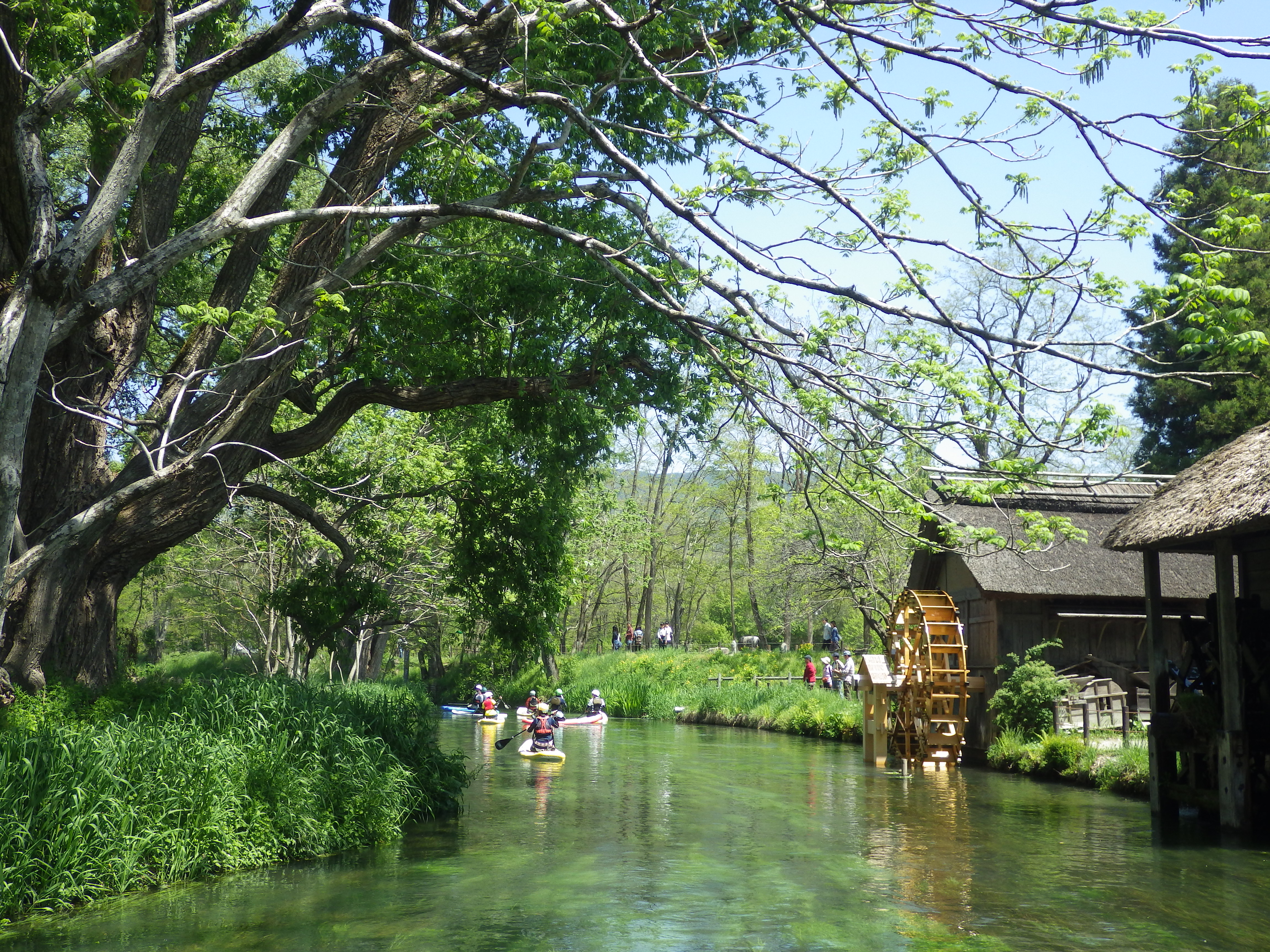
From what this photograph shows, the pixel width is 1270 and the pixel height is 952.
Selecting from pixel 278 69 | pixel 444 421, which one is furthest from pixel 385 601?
pixel 278 69

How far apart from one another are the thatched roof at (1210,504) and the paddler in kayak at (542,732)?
37.5 ft

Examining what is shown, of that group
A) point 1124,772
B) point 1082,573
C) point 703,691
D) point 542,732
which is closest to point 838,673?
point 703,691

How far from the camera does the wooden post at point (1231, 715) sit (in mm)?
11383

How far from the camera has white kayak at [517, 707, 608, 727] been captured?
28.7 m

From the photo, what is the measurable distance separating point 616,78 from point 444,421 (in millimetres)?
9984

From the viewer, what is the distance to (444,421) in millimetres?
17859

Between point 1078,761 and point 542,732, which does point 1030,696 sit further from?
point 542,732

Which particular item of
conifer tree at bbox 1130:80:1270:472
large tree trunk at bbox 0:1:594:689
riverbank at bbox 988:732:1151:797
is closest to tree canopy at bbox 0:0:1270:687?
large tree trunk at bbox 0:1:594:689

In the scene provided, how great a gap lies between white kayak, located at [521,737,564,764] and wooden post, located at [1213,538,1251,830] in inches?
469

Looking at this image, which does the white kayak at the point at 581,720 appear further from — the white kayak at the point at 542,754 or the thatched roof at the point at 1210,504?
the thatched roof at the point at 1210,504

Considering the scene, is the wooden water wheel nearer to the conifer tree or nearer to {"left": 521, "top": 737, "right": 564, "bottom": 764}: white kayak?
the conifer tree

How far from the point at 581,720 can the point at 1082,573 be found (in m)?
14.2

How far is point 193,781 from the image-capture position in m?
8.95

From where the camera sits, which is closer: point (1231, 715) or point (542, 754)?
point (1231, 715)
